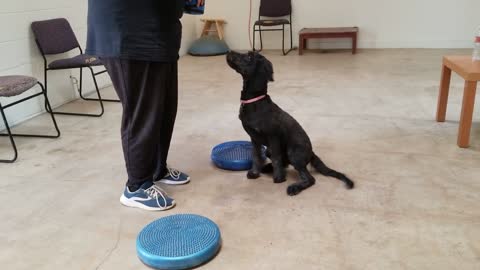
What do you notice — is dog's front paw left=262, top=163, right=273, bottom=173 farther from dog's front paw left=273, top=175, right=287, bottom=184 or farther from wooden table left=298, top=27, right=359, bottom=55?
wooden table left=298, top=27, right=359, bottom=55

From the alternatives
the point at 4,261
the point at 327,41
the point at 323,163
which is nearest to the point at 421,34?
the point at 327,41

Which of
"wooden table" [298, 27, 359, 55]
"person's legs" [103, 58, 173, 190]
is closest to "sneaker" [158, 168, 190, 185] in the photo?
"person's legs" [103, 58, 173, 190]

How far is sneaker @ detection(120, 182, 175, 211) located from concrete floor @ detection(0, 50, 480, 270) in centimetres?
4

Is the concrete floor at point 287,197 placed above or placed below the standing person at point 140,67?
below

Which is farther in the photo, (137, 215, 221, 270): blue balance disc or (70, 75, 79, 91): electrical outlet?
(70, 75, 79, 91): electrical outlet

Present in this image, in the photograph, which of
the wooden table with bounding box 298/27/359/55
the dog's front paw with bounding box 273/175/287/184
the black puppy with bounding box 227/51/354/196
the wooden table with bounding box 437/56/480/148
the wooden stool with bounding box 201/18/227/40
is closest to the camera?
the black puppy with bounding box 227/51/354/196

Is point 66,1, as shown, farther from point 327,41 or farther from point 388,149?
point 327,41

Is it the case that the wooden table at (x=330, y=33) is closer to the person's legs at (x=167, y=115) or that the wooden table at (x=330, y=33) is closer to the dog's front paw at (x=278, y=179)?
the dog's front paw at (x=278, y=179)

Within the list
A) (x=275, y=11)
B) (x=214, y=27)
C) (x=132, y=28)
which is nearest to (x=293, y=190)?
(x=132, y=28)

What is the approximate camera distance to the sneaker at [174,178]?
89.6 inches

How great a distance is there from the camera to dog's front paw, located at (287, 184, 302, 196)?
83.2 inches

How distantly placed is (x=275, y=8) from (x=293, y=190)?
4493 mm

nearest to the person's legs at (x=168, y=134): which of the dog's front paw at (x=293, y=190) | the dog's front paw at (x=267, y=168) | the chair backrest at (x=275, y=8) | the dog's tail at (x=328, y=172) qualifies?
the dog's front paw at (x=267, y=168)

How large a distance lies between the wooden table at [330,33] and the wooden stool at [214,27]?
1359 millimetres
